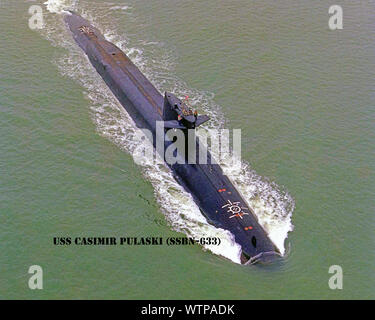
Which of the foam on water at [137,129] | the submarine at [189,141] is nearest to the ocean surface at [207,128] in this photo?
the foam on water at [137,129]

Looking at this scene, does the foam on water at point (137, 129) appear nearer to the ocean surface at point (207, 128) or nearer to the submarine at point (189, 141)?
the ocean surface at point (207, 128)

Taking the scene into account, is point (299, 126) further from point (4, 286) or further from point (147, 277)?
point (4, 286)

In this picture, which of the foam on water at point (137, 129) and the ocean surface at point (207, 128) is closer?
the ocean surface at point (207, 128)

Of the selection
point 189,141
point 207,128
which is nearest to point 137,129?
point 207,128

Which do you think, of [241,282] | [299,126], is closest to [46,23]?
[299,126]

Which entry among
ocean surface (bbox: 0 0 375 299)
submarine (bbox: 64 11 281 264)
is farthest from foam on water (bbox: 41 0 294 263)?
submarine (bbox: 64 11 281 264)

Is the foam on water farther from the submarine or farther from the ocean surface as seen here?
the submarine
